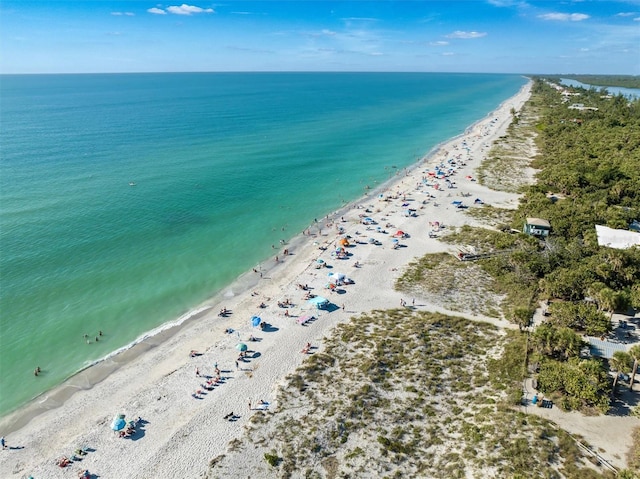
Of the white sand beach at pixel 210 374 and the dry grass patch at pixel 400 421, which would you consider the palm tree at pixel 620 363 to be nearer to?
the dry grass patch at pixel 400 421

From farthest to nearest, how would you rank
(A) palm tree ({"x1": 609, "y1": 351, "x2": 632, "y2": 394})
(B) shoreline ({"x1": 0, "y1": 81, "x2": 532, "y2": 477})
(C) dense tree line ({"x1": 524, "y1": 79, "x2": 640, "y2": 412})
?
(B) shoreline ({"x1": 0, "y1": 81, "x2": 532, "y2": 477})
(C) dense tree line ({"x1": 524, "y1": 79, "x2": 640, "y2": 412})
(A) palm tree ({"x1": 609, "y1": 351, "x2": 632, "y2": 394})

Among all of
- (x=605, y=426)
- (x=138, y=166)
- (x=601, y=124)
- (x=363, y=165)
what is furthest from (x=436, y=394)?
(x=601, y=124)

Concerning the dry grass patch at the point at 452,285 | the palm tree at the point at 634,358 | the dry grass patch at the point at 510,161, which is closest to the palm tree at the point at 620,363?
the palm tree at the point at 634,358

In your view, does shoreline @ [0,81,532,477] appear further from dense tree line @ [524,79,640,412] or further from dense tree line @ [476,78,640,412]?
dense tree line @ [524,79,640,412]

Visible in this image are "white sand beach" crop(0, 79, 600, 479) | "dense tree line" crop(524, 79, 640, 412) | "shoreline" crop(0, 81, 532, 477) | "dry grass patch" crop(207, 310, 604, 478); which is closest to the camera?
"dry grass patch" crop(207, 310, 604, 478)

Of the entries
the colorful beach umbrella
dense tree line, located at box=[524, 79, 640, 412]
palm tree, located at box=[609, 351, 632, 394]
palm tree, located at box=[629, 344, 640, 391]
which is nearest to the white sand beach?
the colorful beach umbrella

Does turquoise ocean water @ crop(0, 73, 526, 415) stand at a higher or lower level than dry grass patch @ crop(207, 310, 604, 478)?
higher

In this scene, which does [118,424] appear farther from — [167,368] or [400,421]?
[400,421]
